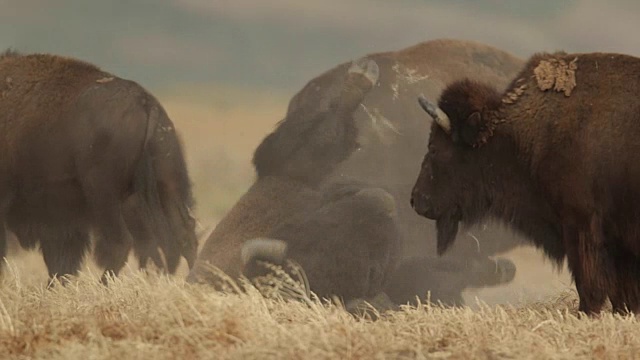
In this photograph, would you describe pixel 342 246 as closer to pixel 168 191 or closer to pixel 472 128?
pixel 168 191

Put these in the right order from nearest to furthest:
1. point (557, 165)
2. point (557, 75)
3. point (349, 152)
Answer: point (557, 165) < point (557, 75) < point (349, 152)

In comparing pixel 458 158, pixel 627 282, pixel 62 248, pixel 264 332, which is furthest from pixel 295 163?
pixel 264 332

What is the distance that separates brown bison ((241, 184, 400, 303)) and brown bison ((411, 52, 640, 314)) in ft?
3.45

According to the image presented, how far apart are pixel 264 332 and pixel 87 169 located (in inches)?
159

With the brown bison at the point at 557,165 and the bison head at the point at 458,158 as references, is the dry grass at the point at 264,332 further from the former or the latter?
the bison head at the point at 458,158

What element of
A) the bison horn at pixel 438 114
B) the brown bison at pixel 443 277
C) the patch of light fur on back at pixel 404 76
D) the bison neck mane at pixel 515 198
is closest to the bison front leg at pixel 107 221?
the brown bison at pixel 443 277

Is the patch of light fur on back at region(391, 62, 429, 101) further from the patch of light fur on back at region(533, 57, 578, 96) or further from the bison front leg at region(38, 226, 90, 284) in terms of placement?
the patch of light fur on back at region(533, 57, 578, 96)

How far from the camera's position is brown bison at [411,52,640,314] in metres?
7.61

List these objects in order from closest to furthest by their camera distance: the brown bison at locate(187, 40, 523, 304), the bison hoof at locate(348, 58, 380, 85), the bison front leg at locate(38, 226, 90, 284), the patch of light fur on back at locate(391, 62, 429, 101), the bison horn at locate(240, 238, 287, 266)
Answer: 1. the bison horn at locate(240, 238, 287, 266)
2. the bison front leg at locate(38, 226, 90, 284)
3. the brown bison at locate(187, 40, 523, 304)
4. the bison hoof at locate(348, 58, 380, 85)
5. the patch of light fur on back at locate(391, 62, 429, 101)

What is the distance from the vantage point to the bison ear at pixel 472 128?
8.16 m

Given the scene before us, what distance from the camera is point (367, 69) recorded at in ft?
36.2

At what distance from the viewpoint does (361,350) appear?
5871mm

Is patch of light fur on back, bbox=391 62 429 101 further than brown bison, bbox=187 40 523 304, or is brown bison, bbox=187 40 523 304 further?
patch of light fur on back, bbox=391 62 429 101

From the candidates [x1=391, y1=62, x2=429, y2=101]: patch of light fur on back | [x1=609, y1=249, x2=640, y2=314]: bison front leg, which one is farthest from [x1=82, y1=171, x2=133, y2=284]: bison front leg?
[x1=609, y1=249, x2=640, y2=314]: bison front leg
